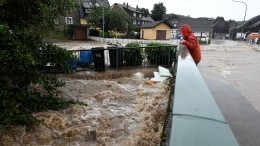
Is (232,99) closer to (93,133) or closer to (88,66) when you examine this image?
(93,133)

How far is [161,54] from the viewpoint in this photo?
441 inches

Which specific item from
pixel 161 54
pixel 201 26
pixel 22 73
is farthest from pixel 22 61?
pixel 201 26

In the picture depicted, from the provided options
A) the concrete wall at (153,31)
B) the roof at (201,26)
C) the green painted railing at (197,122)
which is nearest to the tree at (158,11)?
the roof at (201,26)

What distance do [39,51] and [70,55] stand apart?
0.82 metres

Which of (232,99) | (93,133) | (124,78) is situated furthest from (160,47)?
(93,133)

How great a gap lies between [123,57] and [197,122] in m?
9.08

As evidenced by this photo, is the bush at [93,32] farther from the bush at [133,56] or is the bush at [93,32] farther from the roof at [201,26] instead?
the bush at [133,56]

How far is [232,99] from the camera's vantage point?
21.5 feet

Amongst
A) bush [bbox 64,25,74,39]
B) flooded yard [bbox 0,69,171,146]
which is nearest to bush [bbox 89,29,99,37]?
bush [bbox 64,25,74,39]

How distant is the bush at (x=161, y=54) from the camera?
36.4 ft

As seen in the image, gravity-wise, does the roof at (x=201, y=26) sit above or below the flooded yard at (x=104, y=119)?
above

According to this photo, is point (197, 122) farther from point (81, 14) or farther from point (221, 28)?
point (221, 28)

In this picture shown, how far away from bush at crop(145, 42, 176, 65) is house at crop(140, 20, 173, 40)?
3424 centimetres

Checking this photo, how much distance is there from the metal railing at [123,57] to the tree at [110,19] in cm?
2960
